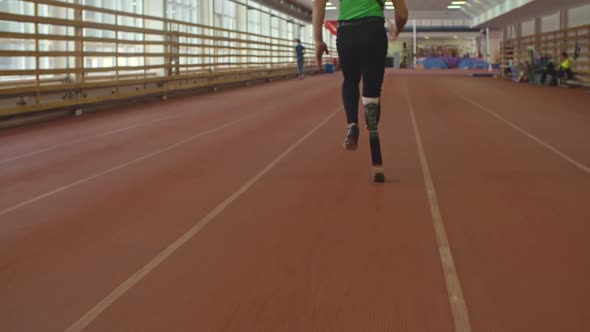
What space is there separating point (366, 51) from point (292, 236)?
2016 millimetres

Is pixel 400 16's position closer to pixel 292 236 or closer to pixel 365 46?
pixel 365 46

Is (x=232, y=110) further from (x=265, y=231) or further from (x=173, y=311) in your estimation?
(x=173, y=311)

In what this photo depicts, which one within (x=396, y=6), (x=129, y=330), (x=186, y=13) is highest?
(x=186, y=13)

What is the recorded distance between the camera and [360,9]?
18.5 ft

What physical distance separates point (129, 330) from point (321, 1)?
371 cm

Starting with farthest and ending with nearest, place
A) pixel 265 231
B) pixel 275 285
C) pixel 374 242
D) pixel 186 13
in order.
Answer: pixel 186 13 < pixel 265 231 < pixel 374 242 < pixel 275 285

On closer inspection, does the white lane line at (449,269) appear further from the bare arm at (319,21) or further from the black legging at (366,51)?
the bare arm at (319,21)

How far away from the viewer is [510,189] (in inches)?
215

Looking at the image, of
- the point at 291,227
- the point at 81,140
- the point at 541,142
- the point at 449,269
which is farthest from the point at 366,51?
the point at 81,140

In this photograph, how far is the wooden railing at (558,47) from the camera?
2421 cm

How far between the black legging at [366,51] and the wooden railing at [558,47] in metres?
19.0

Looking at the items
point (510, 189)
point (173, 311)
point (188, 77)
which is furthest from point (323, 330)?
point (188, 77)

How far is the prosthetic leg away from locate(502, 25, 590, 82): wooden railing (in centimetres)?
1901

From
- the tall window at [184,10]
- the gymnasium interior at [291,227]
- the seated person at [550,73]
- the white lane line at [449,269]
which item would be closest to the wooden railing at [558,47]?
the seated person at [550,73]
